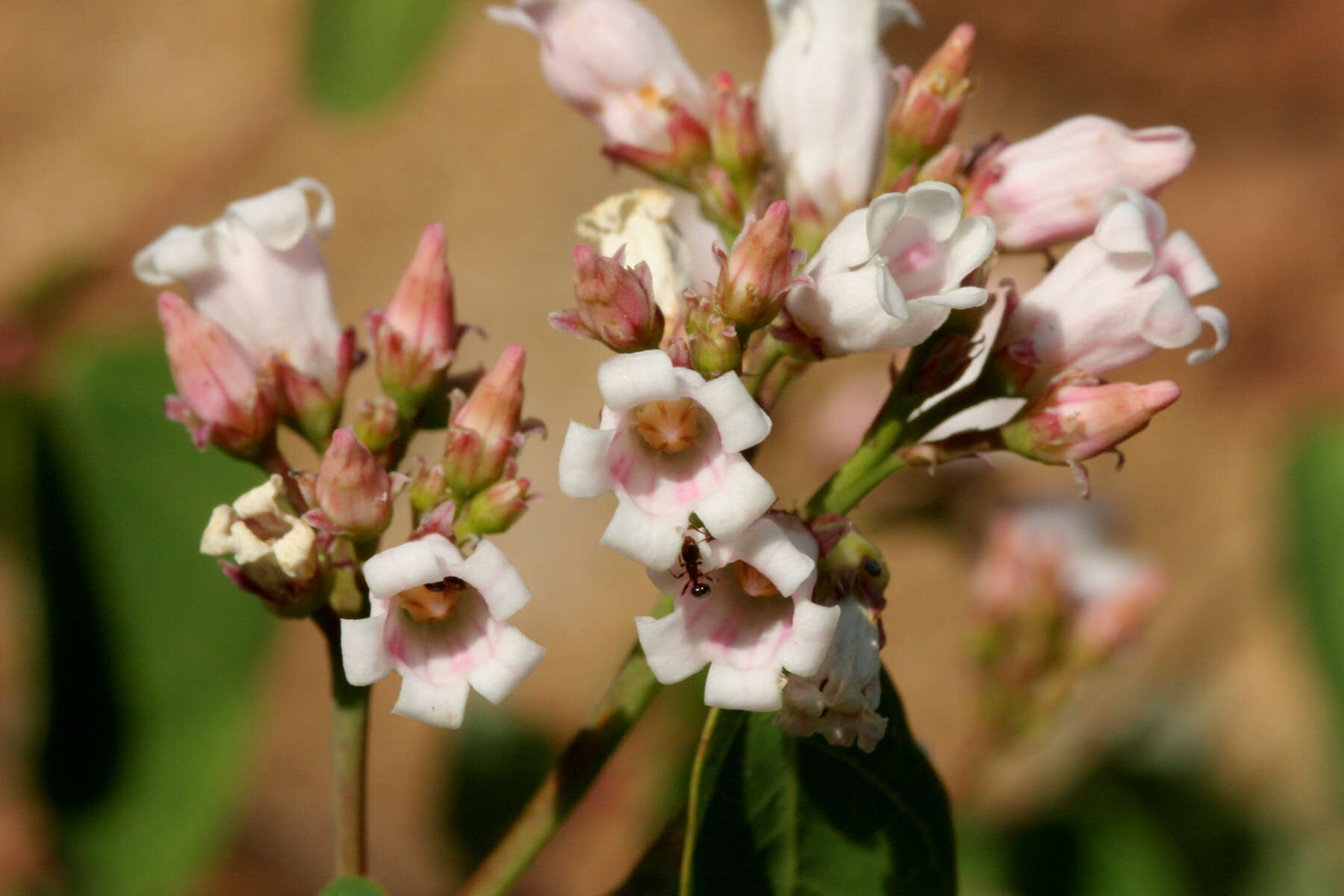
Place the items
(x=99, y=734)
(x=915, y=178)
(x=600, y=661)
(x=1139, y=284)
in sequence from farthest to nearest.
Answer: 1. (x=600, y=661)
2. (x=99, y=734)
3. (x=915, y=178)
4. (x=1139, y=284)

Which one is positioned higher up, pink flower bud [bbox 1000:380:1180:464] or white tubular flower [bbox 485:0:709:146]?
white tubular flower [bbox 485:0:709:146]

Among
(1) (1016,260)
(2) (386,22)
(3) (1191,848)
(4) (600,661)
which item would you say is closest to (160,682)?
(2) (386,22)

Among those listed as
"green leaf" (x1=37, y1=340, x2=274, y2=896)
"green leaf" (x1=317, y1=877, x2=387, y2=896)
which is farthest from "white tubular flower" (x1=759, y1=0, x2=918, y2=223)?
"green leaf" (x1=37, y1=340, x2=274, y2=896)

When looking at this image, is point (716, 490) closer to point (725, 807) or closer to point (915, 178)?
point (725, 807)

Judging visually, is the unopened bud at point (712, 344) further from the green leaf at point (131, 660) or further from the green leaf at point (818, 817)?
the green leaf at point (131, 660)

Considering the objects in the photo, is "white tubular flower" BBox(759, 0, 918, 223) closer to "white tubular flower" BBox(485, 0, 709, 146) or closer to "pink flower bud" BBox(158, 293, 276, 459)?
"white tubular flower" BBox(485, 0, 709, 146)

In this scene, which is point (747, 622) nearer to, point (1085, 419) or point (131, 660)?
point (1085, 419)

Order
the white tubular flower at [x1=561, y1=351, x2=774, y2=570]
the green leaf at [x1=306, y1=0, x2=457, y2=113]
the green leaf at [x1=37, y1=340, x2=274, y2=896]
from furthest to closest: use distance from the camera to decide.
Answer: the green leaf at [x1=37, y1=340, x2=274, y2=896]
the green leaf at [x1=306, y1=0, x2=457, y2=113]
the white tubular flower at [x1=561, y1=351, x2=774, y2=570]

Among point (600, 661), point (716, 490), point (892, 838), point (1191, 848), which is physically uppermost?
point (716, 490)
